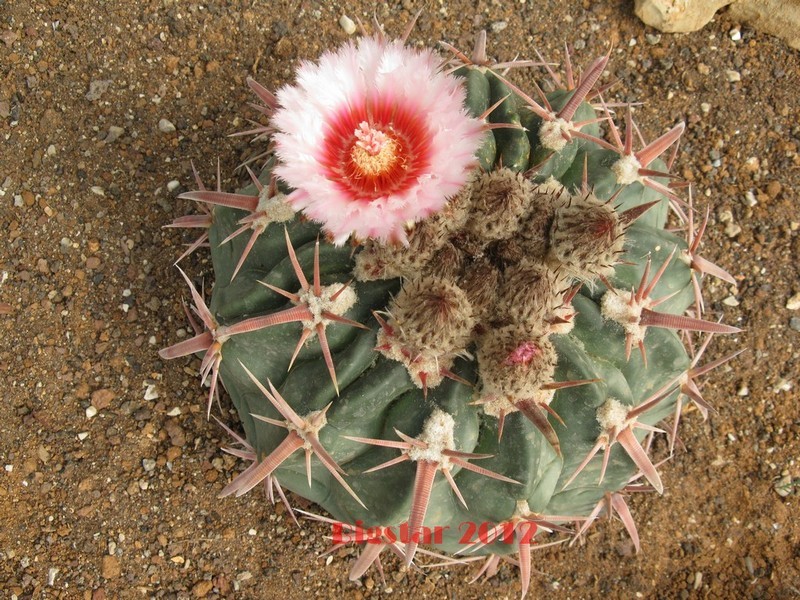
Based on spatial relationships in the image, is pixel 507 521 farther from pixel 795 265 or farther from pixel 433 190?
pixel 795 265

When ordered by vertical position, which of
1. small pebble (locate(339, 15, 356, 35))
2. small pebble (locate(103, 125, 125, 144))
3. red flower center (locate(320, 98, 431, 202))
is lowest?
small pebble (locate(103, 125, 125, 144))

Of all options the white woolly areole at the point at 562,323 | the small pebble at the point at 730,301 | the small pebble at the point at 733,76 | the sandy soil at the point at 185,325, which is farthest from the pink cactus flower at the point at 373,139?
the small pebble at the point at 733,76

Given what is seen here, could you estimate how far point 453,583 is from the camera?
111 inches

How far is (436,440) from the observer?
1764 millimetres

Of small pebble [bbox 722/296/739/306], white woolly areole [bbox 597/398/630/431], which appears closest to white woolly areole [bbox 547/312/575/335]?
white woolly areole [bbox 597/398/630/431]

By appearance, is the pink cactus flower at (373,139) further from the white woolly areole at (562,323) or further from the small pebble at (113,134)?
the small pebble at (113,134)

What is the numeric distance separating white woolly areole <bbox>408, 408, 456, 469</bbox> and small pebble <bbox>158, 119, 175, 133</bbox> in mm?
1794

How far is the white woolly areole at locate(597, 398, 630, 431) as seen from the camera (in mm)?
1848

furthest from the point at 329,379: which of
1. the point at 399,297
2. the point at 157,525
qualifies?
the point at 157,525

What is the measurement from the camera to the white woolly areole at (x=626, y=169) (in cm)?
209

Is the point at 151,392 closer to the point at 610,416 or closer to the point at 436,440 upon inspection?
the point at 436,440

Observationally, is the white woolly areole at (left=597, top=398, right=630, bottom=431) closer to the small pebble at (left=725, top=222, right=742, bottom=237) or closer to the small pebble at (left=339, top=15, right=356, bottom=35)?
the small pebble at (left=725, top=222, right=742, bottom=237)

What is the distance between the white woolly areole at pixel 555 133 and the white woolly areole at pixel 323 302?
707 mm

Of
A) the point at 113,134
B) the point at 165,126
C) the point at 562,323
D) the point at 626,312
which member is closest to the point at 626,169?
the point at 626,312
